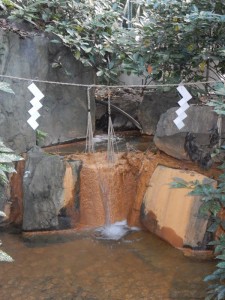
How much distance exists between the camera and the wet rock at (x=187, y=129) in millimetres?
4500

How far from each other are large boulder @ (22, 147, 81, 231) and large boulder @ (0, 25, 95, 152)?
2.36 ft

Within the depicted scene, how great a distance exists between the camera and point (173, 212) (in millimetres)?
4441

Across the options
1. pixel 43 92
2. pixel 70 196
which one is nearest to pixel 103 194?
pixel 70 196

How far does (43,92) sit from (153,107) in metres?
1.85

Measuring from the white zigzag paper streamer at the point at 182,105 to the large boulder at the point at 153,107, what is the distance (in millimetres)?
1792

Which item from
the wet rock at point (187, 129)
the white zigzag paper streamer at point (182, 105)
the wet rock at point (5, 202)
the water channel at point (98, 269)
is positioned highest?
the white zigzag paper streamer at point (182, 105)

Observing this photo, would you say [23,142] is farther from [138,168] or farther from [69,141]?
[138,168]

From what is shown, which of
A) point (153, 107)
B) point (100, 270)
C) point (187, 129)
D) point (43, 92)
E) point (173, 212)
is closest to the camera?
point (100, 270)

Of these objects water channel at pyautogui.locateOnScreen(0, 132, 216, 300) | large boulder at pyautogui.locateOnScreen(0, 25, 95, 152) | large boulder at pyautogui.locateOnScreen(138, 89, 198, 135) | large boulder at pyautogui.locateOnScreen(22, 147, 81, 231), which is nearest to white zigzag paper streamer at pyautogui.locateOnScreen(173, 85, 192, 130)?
water channel at pyautogui.locateOnScreen(0, 132, 216, 300)

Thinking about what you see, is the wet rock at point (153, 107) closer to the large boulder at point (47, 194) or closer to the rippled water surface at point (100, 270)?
the large boulder at point (47, 194)

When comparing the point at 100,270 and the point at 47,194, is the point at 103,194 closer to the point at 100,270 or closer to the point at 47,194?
the point at 47,194

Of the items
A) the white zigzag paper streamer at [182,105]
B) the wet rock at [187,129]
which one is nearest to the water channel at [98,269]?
the wet rock at [187,129]

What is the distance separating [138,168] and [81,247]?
1344 millimetres

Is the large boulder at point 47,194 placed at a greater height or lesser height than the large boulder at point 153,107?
lesser
